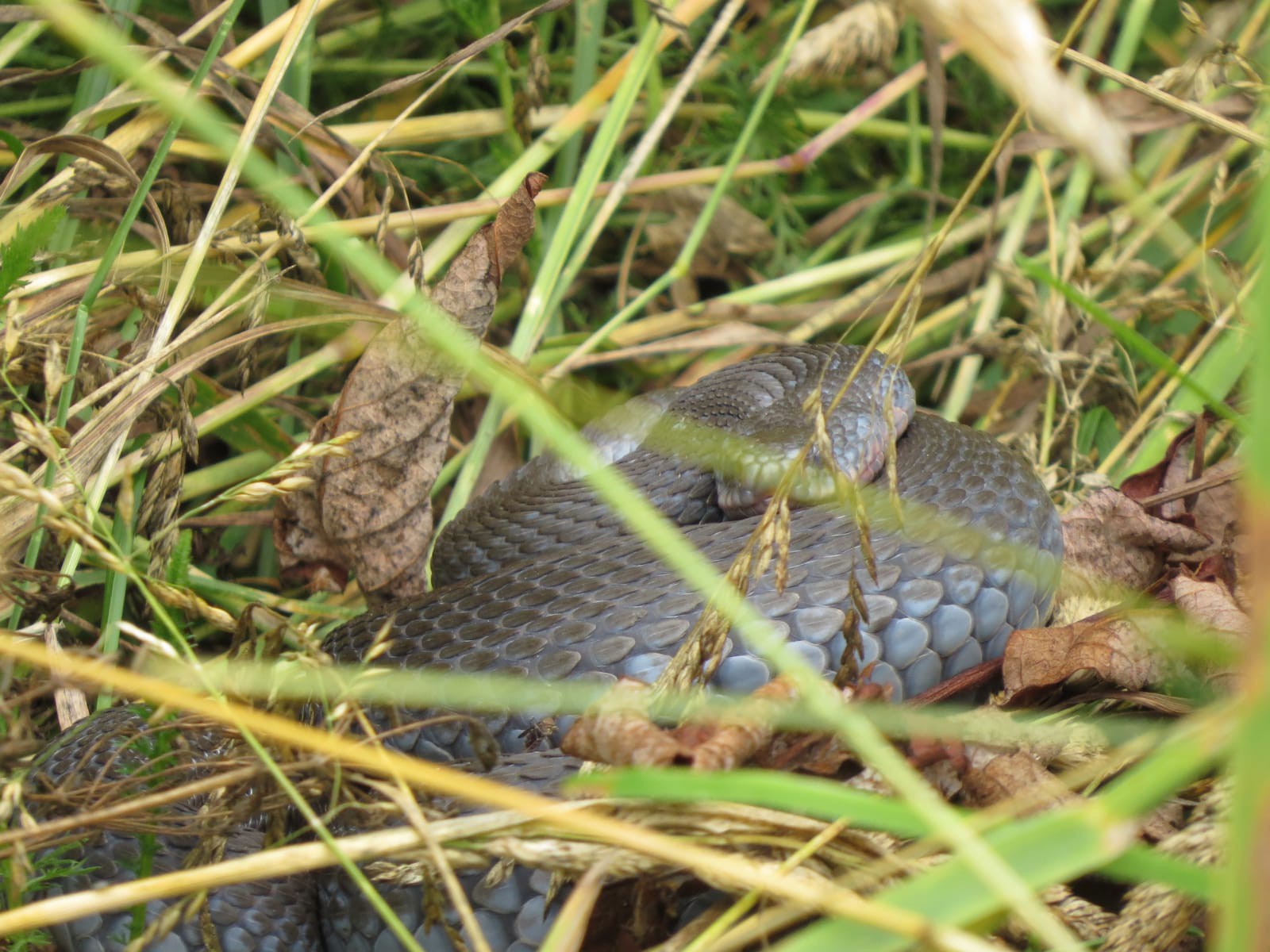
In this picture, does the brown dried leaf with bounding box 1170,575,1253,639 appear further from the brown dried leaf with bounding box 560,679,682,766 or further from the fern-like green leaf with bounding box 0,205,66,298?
the fern-like green leaf with bounding box 0,205,66,298

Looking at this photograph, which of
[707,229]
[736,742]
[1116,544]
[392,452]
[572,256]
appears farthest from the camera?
[707,229]

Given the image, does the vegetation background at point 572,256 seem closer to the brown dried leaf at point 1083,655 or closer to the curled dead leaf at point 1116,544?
the brown dried leaf at point 1083,655

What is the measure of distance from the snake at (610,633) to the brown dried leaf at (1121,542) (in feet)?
0.45

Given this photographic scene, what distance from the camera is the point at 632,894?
145cm

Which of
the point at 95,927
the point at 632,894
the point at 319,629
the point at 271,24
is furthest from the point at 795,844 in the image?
the point at 271,24

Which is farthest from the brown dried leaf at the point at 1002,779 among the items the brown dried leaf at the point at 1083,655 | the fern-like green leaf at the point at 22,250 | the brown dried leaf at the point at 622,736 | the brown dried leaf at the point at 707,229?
the brown dried leaf at the point at 707,229

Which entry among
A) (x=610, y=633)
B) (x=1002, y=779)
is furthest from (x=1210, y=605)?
(x=610, y=633)

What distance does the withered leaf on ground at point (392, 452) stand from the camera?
2537 mm

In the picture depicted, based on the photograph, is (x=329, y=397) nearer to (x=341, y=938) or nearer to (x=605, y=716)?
(x=341, y=938)

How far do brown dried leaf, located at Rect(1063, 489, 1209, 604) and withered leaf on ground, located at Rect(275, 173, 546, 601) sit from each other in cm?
122

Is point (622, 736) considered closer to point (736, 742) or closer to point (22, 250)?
Result: point (736, 742)

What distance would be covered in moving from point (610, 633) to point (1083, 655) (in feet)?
2.35

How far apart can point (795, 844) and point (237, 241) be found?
1.64 meters

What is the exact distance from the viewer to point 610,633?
1.91m
